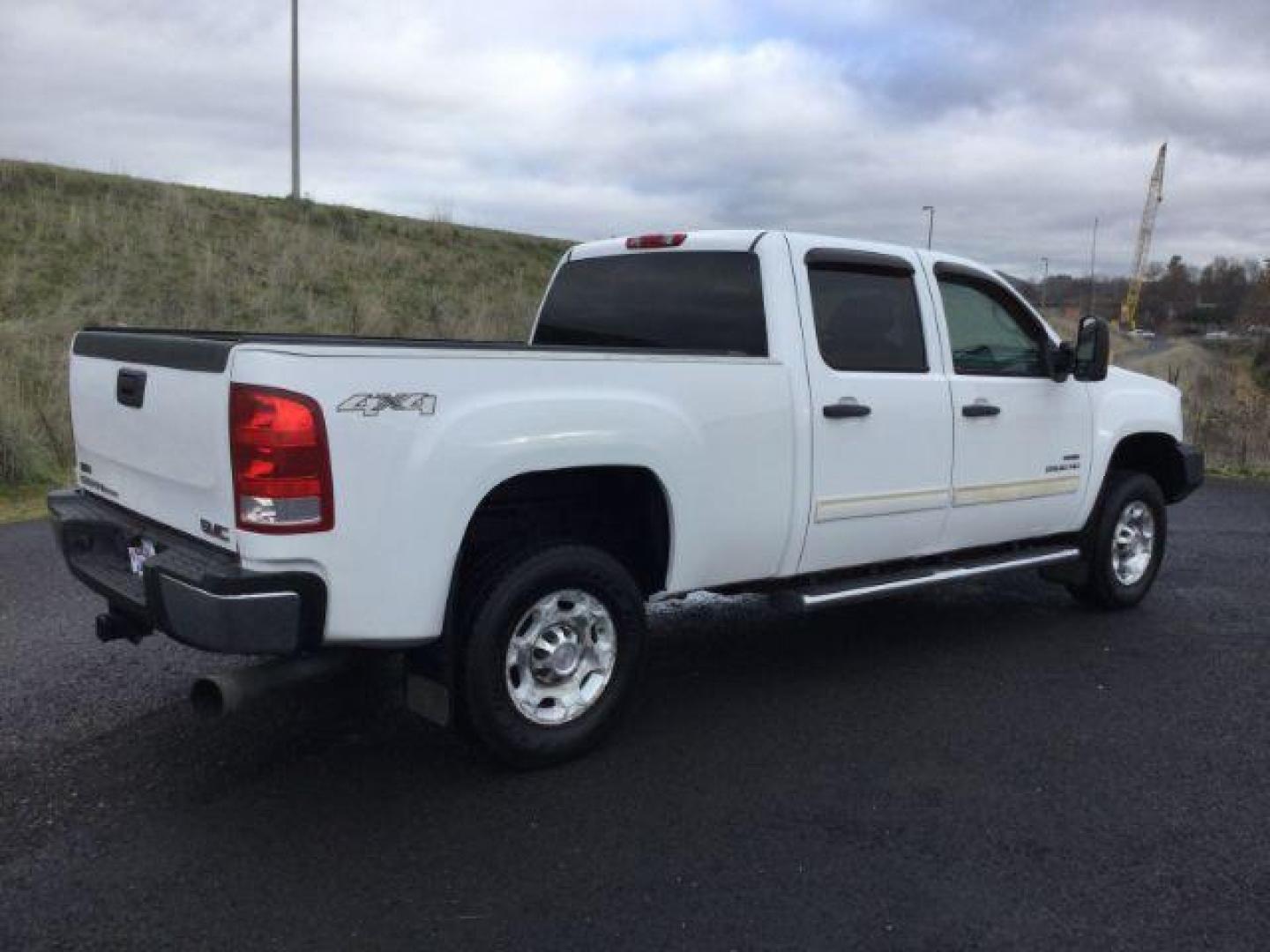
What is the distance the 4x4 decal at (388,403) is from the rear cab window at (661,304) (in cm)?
127

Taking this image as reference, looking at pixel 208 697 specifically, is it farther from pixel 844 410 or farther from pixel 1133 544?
pixel 1133 544

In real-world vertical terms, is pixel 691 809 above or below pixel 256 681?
below

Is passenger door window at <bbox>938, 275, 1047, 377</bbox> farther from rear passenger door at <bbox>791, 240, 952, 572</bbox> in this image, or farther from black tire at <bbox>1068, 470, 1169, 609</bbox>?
black tire at <bbox>1068, 470, 1169, 609</bbox>

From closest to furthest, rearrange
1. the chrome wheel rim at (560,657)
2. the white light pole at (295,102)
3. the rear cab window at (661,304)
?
the chrome wheel rim at (560,657) → the rear cab window at (661,304) → the white light pole at (295,102)

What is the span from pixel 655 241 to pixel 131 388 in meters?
2.37

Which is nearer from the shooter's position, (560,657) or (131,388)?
(131,388)

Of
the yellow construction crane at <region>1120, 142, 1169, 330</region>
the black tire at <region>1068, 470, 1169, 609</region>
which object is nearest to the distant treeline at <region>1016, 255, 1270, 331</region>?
the yellow construction crane at <region>1120, 142, 1169, 330</region>

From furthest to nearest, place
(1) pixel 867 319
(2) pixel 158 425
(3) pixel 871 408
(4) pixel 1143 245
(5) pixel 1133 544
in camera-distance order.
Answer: (4) pixel 1143 245
(5) pixel 1133 544
(1) pixel 867 319
(3) pixel 871 408
(2) pixel 158 425

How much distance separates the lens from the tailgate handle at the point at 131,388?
3.75 m

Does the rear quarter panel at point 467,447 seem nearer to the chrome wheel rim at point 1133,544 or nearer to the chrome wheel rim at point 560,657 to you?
the chrome wheel rim at point 560,657

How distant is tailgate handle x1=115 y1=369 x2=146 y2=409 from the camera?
3.75 metres

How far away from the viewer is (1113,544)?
617 centimetres

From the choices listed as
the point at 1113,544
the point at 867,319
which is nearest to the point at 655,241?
the point at 867,319

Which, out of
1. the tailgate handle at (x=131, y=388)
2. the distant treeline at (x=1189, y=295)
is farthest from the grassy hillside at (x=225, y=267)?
the distant treeline at (x=1189, y=295)
